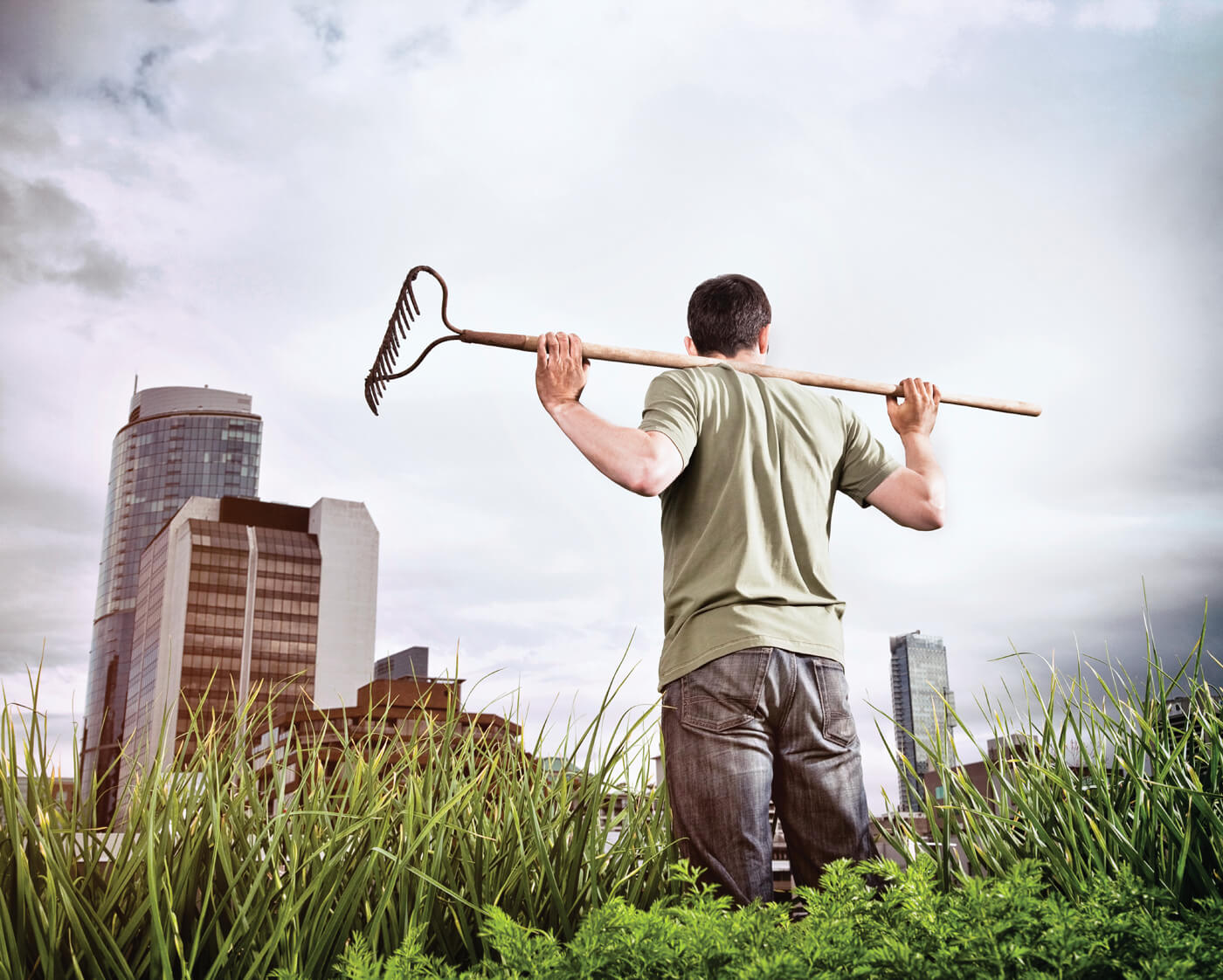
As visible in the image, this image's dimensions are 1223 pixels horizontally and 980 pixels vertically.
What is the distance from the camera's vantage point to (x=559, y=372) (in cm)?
209

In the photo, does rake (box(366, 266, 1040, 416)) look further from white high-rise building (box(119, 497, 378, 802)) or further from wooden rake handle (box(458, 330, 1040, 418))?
white high-rise building (box(119, 497, 378, 802))

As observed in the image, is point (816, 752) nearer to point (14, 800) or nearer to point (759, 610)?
point (759, 610)

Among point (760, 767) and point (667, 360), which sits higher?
point (667, 360)

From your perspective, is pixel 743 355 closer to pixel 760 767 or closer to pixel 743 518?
pixel 743 518

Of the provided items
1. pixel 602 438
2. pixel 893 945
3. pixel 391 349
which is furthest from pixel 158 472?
pixel 893 945

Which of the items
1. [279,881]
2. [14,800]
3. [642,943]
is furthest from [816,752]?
[14,800]

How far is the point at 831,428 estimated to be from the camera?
2295mm

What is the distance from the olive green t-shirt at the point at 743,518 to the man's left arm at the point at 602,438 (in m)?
0.07

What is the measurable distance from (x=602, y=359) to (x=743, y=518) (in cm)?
63

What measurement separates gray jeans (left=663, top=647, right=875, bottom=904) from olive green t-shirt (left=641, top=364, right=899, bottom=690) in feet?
0.19

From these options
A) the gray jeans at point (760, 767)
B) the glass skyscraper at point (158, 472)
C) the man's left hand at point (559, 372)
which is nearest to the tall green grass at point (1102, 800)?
the gray jeans at point (760, 767)

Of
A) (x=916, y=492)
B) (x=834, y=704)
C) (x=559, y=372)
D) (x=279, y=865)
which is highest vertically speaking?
(x=559, y=372)

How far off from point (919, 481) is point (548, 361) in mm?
947

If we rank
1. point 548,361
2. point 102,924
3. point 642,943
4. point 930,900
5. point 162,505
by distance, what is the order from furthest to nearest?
point 162,505 < point 548,361 < point 102,924 < point 930,900 < point 642,943
